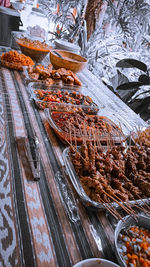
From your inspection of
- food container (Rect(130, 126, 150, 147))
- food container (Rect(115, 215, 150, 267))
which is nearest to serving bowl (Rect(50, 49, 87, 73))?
food container (Rect(130, 126, 150, 147))

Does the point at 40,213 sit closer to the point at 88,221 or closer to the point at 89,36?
the point at 88,221

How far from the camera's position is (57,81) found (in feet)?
6.70

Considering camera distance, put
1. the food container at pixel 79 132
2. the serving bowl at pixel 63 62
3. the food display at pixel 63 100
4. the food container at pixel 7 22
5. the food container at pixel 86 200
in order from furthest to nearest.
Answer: the food container at pixel 7 22 < the serving bowl at pixel 63 62 < the food display at pixel 63 100 < the food container at pixel 79 132 < the food container at pixel 86 200

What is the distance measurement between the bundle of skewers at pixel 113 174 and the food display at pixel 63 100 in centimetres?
54

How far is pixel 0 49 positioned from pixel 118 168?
2.22 m

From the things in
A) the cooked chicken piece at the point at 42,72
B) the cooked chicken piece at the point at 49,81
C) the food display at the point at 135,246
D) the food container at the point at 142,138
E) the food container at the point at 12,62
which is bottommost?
the food display at the point at 135,246

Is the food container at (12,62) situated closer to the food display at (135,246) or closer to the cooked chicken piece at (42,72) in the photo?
the cooked chicken piece at (42,72)

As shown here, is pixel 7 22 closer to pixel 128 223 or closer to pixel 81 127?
pixel 81 127

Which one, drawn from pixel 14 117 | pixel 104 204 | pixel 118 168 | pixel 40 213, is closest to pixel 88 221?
pixel 104 204

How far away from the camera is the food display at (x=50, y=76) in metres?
1.92

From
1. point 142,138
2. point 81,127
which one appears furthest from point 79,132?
point 142,138


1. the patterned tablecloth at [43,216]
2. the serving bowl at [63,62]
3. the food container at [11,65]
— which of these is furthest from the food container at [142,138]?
the food container at [11,65]

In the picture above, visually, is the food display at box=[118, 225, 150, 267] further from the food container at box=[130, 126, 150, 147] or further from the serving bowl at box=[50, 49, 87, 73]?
the serving bowl at box=[50, 49, 87, 73]

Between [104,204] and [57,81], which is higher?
[57,81]
